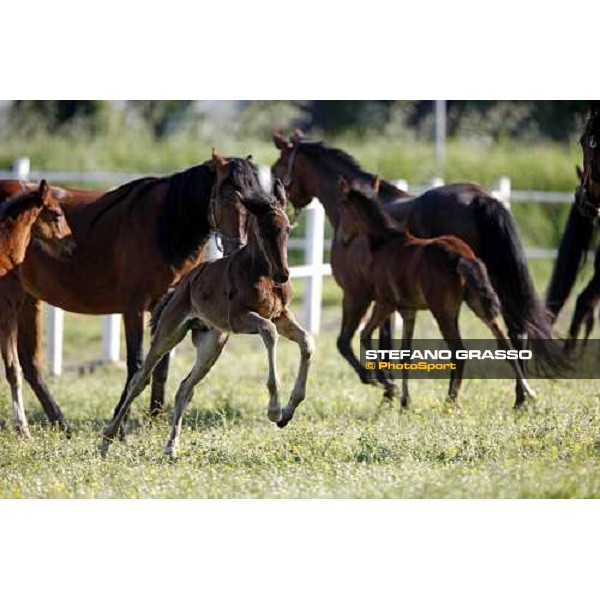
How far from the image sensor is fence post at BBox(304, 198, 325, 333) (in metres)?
12.8

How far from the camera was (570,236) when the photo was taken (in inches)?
409

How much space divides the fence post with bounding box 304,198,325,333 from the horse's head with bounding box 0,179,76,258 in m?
4.46

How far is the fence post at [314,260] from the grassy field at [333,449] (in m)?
2.88

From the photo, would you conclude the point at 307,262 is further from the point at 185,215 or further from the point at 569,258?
the point at 185,215

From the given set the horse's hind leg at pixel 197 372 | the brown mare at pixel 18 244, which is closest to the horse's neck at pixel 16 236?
the brown mare at pixel 18 244

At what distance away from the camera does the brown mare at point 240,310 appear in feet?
22.1

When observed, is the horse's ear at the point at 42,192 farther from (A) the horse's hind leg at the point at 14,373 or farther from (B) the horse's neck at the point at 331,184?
(B) the horse's neck at the point at 331,184

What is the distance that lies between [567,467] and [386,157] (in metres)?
10.2

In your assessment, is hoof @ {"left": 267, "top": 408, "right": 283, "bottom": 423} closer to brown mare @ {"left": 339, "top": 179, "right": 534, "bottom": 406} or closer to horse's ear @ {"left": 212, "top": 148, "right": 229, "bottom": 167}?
horse's ear @ {"left": 212, "top": 148, "right": 229, "bottom": 167}

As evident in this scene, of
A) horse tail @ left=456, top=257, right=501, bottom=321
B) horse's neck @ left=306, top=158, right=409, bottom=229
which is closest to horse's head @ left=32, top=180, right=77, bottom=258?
A: horse tail @ left=456, top=257, right=501, bottom=321

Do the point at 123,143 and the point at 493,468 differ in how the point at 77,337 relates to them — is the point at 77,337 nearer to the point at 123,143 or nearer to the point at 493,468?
the point at 123,143

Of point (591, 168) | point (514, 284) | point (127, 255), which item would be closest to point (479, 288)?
point (514, 284)
